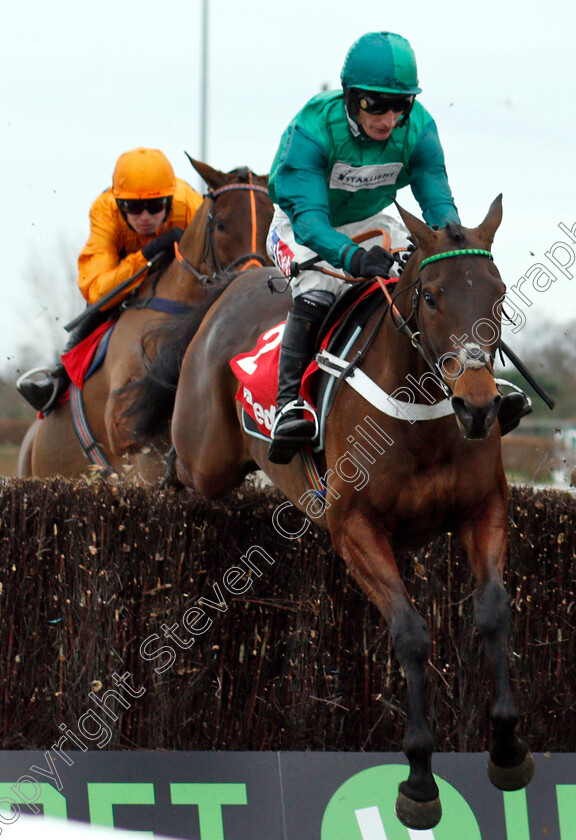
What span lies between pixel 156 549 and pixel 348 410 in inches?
53.5

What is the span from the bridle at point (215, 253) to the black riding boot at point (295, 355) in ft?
6.59

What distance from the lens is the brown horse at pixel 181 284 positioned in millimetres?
6785

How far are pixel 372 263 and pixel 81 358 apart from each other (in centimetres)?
402

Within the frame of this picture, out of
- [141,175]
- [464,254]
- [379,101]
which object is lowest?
[141,175]

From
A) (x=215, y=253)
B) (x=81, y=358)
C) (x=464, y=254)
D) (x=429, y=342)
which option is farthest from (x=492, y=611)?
(x=81, y=358)

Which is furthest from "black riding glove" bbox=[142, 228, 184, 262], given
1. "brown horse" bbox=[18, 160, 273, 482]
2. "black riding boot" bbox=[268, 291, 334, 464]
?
"black riding boot" bbox=[268, 291, 334, 464]

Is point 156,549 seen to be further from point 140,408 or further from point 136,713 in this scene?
point 140,408

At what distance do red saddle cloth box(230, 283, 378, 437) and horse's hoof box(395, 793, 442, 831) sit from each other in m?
1.64

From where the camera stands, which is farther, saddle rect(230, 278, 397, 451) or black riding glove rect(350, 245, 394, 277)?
saddle rect(230, 278, 397, 451)

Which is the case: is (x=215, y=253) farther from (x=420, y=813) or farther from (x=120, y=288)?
(x=420, y=813)

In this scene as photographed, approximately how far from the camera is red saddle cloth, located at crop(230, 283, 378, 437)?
479 centimetres

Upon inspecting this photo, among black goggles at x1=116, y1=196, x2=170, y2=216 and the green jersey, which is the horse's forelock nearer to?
the green jersey

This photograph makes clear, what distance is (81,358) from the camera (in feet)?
25.2

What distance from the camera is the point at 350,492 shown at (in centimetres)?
411
